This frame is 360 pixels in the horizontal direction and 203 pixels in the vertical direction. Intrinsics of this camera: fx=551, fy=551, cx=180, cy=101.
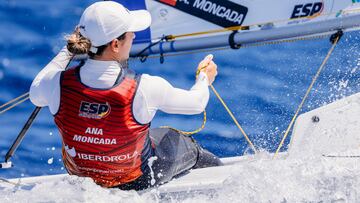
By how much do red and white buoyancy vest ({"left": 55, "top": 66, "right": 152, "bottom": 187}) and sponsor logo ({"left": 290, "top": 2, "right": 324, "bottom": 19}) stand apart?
1295 mm

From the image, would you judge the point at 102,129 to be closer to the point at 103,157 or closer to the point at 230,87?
the point at 103,157

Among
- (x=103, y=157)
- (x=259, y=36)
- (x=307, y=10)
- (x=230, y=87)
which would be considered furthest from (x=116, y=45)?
(x=230, y=87)

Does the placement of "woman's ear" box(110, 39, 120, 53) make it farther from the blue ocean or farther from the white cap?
the blue ocean

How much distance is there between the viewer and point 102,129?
6.28 feet

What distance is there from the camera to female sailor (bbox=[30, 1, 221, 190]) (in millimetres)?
1879

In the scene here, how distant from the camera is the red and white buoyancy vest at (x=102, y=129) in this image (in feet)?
6.14

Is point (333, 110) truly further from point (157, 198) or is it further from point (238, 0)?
point (157, 198)

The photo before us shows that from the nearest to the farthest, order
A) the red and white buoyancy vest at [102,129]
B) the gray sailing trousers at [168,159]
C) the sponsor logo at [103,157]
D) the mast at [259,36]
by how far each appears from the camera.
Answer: the red and white buoyancy vest at [102,129]
the sponsor logo at [103,157]
the gray sailing trousers at [168,159]
the mast at [259,36]

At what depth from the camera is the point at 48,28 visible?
524cm

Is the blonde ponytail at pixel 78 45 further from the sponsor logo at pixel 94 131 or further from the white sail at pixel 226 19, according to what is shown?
the white sail at pixel 226 19

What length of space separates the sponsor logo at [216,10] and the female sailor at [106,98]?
0.98m

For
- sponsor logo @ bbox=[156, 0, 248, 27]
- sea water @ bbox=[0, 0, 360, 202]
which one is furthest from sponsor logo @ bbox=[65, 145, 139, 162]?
sea water @ bbox=[0, 0, 360, 202]

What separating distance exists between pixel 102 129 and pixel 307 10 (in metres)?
1.51

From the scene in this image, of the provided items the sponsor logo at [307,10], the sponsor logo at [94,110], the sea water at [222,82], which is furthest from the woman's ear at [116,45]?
the sea water at [222,82]
